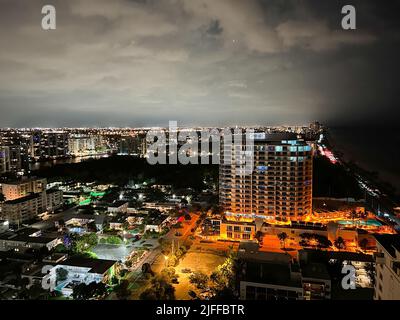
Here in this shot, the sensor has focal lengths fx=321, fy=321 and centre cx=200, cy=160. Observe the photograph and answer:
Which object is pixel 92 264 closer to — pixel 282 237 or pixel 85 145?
pixel 282 237

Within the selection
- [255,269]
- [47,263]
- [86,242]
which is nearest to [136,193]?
[86,242]

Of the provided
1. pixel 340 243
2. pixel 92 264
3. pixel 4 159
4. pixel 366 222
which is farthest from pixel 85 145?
pixel 340 243

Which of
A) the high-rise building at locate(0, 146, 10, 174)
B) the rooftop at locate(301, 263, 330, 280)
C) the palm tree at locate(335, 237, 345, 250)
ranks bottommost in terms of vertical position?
the palm tree at locate(335, 237, 345, 250)

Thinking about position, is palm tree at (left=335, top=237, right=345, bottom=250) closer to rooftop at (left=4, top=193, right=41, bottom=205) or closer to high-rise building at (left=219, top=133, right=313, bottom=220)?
high-rise building at (left=219, top=133, right=313, bottom=220)

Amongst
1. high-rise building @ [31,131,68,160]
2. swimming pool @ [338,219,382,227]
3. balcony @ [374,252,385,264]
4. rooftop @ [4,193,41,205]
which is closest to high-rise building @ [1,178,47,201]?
rooftop @ [4,193,41,205]

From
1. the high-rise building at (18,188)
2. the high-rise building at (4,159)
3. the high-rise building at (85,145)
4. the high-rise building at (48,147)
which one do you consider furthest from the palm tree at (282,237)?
the high-rise building at (85,145)

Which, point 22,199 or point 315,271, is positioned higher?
point 22,199

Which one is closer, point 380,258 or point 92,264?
point 380,258

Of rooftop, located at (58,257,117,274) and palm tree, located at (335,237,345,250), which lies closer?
rooftop, located at (58,257,117,274)
